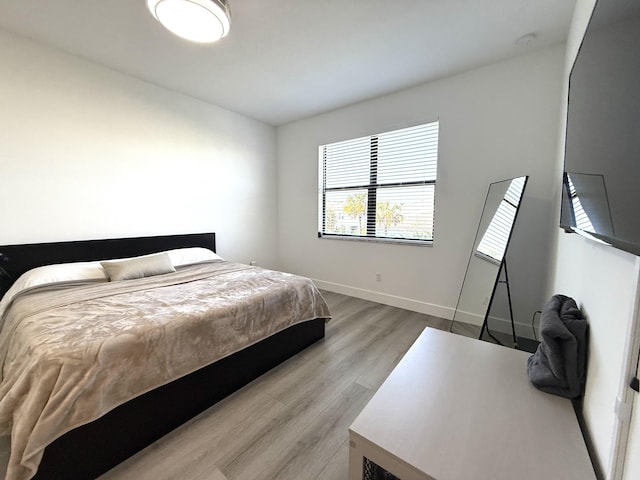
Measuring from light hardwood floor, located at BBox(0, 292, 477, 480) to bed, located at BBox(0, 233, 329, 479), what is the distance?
11cm

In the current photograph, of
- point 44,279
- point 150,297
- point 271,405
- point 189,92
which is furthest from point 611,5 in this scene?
point 189,92

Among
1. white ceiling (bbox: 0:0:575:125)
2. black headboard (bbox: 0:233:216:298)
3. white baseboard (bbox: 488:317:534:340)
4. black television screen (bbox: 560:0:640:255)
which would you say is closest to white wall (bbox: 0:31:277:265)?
black headboard (bbox: 0:233:216:298)

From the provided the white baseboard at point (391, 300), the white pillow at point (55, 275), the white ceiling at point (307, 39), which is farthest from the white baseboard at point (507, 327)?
the white pillow at point (55, 275)

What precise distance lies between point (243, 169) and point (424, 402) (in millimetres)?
3883

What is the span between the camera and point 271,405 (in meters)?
1.70

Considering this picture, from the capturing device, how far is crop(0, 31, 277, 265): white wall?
A: 226 cm

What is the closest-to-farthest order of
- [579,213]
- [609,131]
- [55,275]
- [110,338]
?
[609,131]
[579,213]
[110,338]
[55,275]

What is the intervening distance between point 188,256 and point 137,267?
1.97 feet

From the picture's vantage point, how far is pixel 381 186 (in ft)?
11.5

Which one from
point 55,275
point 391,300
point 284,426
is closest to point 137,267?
point 55,275

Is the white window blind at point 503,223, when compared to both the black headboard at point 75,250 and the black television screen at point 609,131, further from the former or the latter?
the black headboard at point 75,250

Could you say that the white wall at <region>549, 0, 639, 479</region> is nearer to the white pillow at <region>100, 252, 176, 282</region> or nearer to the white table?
the white table

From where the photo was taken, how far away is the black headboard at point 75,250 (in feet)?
7.27

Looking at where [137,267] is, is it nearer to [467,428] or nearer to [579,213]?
[467,428]
